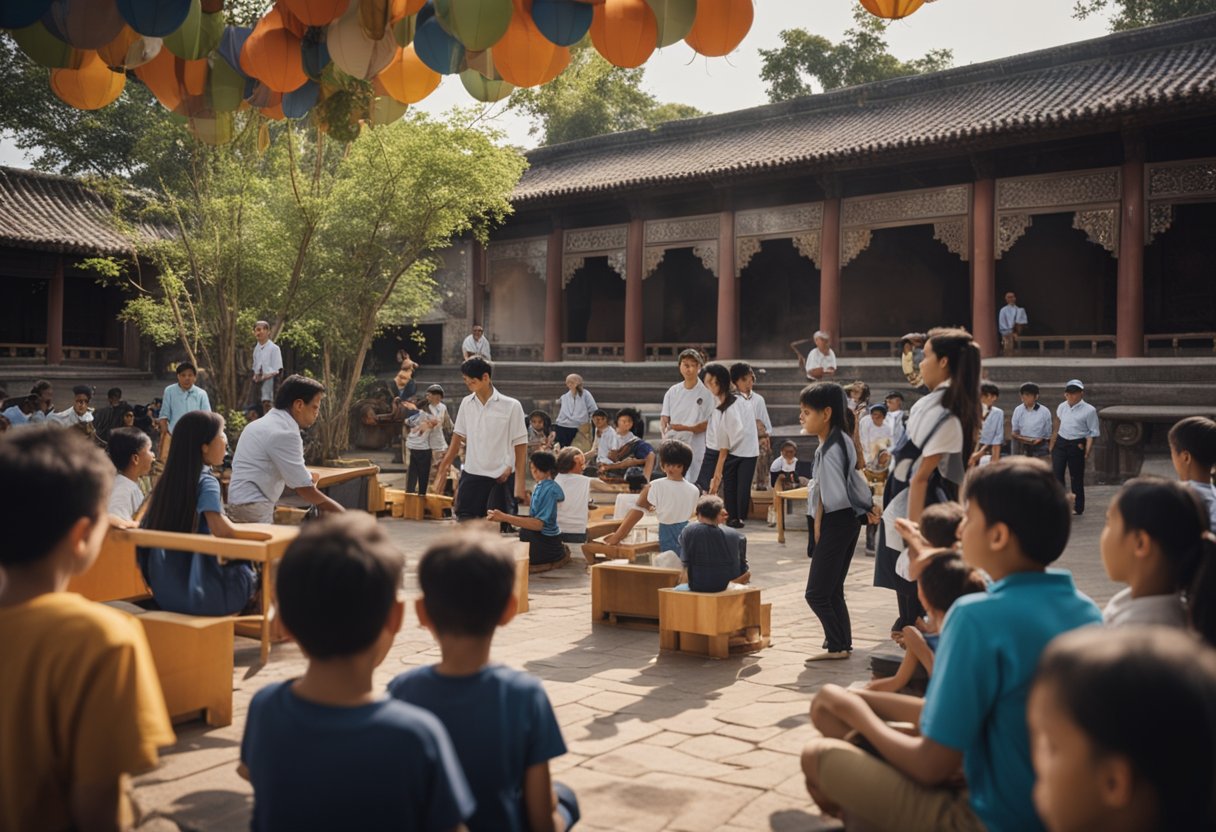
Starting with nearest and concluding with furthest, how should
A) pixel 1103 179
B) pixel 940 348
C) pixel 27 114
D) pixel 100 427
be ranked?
pixel 940 348 → pixel 1103 179 → pixel 100 427 → pixel 27 114

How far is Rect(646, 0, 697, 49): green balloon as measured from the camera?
5594 mm

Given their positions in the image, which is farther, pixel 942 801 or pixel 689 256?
pixel 689 256

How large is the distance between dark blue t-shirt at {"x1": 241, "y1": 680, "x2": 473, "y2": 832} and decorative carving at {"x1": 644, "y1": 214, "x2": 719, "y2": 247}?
57.7ft

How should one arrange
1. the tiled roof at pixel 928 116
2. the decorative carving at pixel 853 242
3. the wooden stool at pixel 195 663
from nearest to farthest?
1. the wooden stool at pixel 195 663
2. the tiled roof at pixel 928 116
3. the decorative carving at pixel 853 242

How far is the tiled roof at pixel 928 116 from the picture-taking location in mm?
13930

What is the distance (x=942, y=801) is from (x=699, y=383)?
7681mm

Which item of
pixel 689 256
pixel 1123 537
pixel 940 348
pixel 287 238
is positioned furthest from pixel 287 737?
pixel 689 256

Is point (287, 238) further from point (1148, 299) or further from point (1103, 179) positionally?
point (1148, 299)

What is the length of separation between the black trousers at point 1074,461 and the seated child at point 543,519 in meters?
6.51

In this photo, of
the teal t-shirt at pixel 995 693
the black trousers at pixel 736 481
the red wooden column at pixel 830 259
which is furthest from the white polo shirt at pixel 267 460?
the red wooden column at pixel 830 259

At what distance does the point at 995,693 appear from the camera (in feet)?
7.40

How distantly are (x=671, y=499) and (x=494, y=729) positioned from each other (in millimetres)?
4490

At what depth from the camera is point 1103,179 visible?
14.8 metres

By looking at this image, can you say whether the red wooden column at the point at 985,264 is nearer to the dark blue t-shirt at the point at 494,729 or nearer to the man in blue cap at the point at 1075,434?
the man in blue cap at the point at 1075,434
